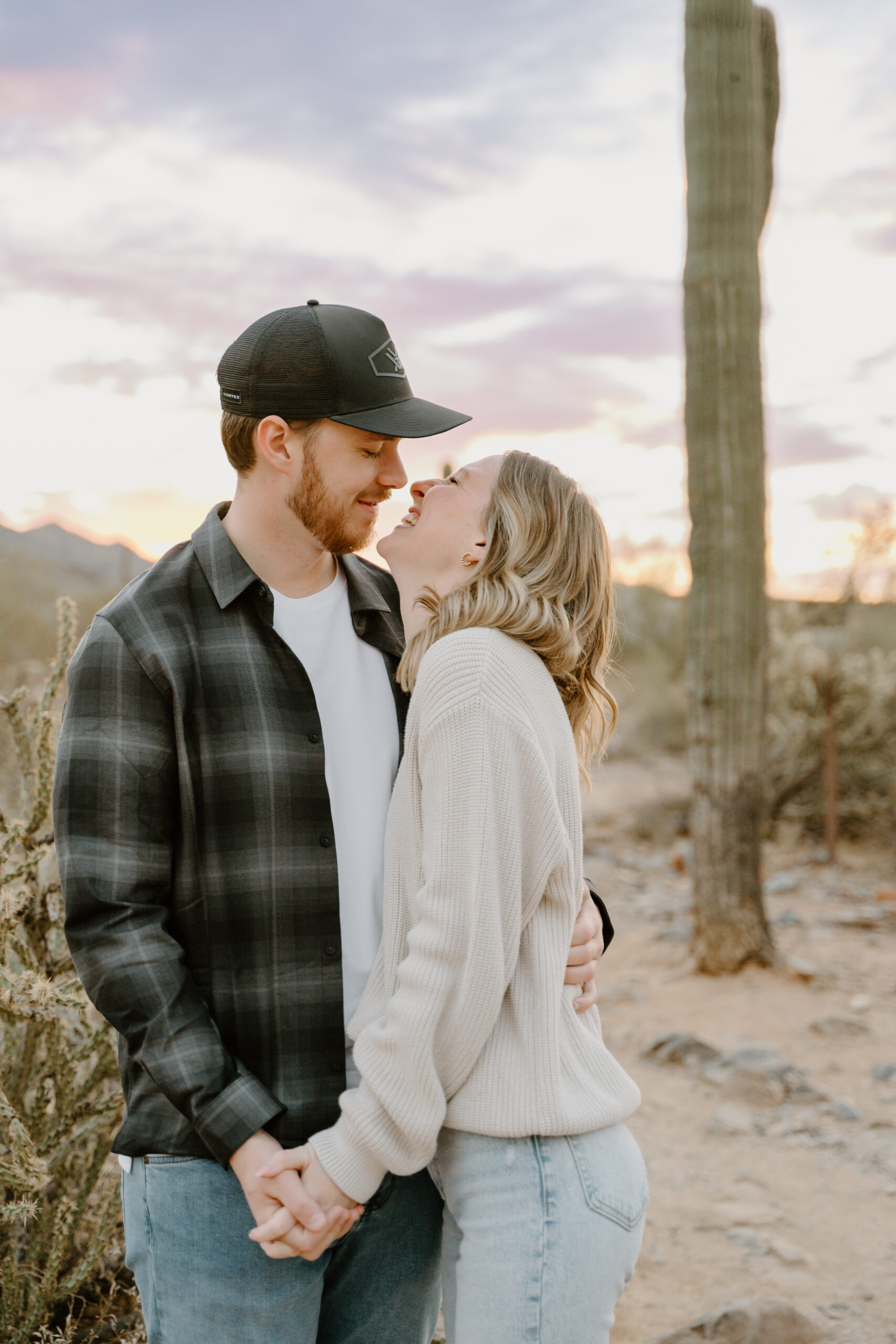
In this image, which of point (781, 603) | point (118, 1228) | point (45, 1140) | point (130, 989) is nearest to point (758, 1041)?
point (118, 1228)

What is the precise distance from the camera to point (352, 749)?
1.76 metres

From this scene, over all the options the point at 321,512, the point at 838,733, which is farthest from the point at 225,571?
the point at 838,733

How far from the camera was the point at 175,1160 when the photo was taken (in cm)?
154

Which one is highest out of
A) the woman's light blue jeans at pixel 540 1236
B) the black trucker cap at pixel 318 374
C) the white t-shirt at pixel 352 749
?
the black trucker cap at pixel 318 374

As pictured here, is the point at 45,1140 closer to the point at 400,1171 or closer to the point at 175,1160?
the point at 175,1160

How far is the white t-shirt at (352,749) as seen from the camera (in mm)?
1699

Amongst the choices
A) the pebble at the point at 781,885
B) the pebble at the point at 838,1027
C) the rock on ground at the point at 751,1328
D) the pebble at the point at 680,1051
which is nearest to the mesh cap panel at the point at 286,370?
the rock on ground at the point at 751,1328

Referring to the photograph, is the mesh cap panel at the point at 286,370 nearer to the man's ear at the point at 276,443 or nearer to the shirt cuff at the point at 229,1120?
the man's ear at the point at 276,443

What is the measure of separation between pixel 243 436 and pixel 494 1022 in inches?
42.9

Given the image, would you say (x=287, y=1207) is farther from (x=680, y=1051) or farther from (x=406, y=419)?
(x=680, y=1051)

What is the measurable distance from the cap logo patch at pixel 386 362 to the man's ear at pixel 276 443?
0.64 feet

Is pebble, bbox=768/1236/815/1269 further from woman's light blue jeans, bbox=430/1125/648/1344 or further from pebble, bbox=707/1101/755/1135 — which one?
woman's light blue jeans, bbox=430/1125/648/1344

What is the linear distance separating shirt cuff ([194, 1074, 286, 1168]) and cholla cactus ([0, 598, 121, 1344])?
79 cm

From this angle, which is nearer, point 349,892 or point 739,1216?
point 349,892
